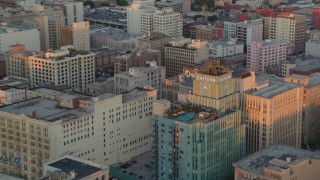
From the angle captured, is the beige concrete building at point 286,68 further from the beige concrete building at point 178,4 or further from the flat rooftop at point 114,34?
the beige concrete building at point 178,4

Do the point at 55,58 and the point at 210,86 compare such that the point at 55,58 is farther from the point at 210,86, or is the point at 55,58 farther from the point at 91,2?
the point at 91,2

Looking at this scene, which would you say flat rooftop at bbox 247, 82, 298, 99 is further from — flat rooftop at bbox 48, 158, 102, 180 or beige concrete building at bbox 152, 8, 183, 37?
beige concrete building at bbox 152, 8, 183, 37

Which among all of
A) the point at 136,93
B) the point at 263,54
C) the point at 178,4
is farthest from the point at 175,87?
the point at 178,4

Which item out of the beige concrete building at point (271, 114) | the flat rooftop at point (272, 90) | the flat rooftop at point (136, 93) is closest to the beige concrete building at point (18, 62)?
the flat rooftop at point (136, 93)

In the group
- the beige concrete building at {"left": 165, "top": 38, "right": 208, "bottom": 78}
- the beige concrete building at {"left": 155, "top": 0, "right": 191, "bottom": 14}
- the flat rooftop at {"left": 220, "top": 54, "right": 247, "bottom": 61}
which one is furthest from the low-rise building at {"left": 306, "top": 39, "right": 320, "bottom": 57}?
the beige concrete building at {"left": 155, "top": 0, "right": 191, "bottom": 14}

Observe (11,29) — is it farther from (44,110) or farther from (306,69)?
(306,69)

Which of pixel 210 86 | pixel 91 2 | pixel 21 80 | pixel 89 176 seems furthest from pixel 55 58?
pixel 91 2
